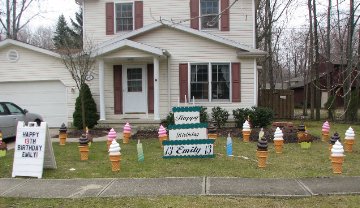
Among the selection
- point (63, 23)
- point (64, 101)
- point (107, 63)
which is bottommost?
point (64, 101)

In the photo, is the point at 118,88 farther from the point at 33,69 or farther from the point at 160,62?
the point at 33,69

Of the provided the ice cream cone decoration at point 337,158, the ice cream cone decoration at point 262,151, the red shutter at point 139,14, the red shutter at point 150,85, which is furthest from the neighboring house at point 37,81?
the ice cream cone decoration at point 337,158

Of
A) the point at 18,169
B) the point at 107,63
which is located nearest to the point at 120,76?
the point at 107,63

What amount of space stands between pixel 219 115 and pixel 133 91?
13.2 feet

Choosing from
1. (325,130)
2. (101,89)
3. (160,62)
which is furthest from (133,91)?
(325,130)

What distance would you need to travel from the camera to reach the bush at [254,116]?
1642cm

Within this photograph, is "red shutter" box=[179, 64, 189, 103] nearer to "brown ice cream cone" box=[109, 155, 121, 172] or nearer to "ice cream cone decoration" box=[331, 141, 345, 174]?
"brown ice cream cone" box=[109, 155, 121, 172]

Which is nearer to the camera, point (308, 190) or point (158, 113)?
point (308, 190)

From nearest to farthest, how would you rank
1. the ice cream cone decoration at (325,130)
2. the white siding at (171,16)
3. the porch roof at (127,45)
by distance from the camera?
the ice cream cone decoration at (325,130)
the porch roof at (127,45)
the white siding at (171,16)

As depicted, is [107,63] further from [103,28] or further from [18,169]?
[18,169]

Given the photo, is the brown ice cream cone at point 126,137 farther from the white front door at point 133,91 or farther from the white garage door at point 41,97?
the white garage door at point 41,97

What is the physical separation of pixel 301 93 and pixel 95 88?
37498 millimetres

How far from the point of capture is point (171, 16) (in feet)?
61.9

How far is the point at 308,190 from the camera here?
22.5ft
